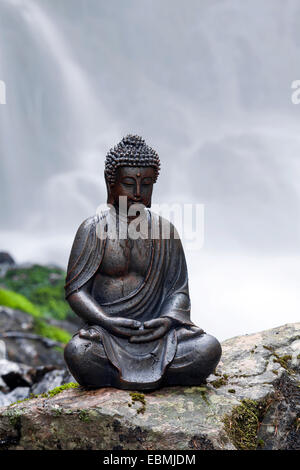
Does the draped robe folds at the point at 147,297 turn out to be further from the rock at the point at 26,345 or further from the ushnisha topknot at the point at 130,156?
the rock at the point at 26,345

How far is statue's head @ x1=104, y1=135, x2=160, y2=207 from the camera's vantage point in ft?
18.1

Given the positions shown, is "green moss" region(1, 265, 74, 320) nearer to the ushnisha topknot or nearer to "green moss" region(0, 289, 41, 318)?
"green moss" region(0, 289, 41, 318)

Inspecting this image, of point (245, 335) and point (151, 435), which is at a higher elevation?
point (245, 335)

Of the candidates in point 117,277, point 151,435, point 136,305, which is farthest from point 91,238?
point 151,435

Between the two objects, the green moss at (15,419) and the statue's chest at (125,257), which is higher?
the statue's chest at (125,257)

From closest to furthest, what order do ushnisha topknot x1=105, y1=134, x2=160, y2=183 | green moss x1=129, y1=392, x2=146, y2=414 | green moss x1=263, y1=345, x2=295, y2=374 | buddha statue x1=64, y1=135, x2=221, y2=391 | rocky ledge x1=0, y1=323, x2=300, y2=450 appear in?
rocky ledge x1=0, y1=323, x2=300, y2=450 < green moss x1=129, y1=392, x2=146, y2=414 < buddha statue x1=64, y1=135, x2=221, y2=391 < ushnisha topknot x1=105, y1=134, x2=160, y2=183 < green moss x1=263, y1=345, x2=295, y2=374

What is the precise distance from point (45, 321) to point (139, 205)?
1001cm

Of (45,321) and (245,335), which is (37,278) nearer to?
(45,321)

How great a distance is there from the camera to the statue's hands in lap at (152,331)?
17.4ft

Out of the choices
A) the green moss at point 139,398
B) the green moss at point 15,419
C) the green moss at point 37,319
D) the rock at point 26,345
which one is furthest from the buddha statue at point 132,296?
the green moss at point 37,319

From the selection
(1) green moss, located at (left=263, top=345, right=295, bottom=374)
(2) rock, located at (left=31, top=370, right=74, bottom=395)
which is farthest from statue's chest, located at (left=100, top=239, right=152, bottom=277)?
(2) rock, located at (left=31, top=370, right=74, bottom=395)

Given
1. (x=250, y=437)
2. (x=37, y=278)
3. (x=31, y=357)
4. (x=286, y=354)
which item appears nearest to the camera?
(x=250, y=437)

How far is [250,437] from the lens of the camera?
190 inches

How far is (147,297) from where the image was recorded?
18.6ft
